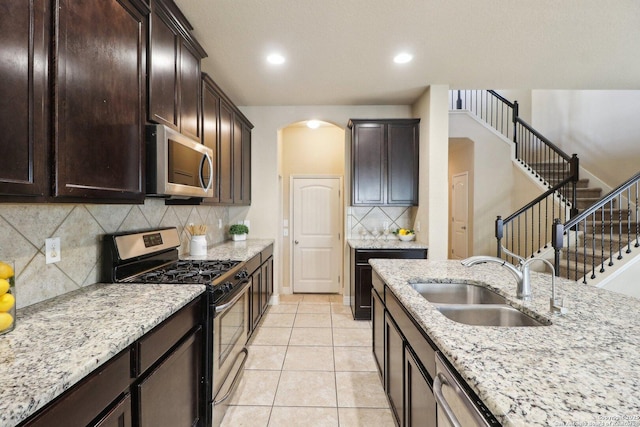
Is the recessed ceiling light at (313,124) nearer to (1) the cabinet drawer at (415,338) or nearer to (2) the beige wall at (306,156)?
(2) the beige wall at (306,156)

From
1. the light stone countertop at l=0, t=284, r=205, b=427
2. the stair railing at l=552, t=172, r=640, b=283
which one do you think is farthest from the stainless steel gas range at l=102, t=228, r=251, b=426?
the stair railing at l=552, t=172, r=640, b=283

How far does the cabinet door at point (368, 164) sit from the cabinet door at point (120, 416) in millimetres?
3251

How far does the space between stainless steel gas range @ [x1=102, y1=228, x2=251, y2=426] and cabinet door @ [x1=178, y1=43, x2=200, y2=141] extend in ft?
2.75

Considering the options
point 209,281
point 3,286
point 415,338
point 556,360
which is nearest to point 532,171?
point 415,338

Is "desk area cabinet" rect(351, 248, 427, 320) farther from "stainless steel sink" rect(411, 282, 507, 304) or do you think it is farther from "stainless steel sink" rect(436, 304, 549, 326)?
"stainless steel sink" rect(436, 304, 549, 326)

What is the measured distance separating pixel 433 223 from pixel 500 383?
9.93ft

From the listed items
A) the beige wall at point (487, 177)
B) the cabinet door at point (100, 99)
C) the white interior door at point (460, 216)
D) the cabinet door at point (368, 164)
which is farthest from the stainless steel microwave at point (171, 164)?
the white interior door at point (460, 216)

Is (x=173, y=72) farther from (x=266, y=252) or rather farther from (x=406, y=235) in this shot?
(x=406, y=235)

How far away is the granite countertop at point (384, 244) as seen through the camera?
362 cm

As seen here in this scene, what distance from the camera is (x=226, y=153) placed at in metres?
3.22

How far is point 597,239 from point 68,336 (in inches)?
228

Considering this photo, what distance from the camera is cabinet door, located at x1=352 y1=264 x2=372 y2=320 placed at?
12.2ft

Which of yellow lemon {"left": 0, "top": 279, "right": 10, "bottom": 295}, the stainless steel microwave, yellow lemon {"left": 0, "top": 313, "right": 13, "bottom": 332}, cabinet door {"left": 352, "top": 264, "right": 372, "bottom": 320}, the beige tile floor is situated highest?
the stainless steel microwave

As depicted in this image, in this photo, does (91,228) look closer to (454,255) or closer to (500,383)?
(500,383)
